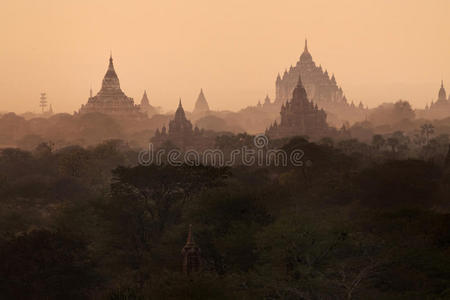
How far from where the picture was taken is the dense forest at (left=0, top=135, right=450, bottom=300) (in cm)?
3534

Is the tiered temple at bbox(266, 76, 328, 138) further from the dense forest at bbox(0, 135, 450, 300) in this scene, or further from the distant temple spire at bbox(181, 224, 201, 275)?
the distant temple spire at bbox(181, 224, 201, 275)

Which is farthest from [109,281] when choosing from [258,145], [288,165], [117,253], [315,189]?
[258,145]

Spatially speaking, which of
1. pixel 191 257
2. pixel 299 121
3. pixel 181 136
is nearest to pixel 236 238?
pixel 191 257

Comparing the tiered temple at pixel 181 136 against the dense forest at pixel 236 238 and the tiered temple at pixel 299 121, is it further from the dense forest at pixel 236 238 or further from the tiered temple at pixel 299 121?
the dense forest at pixel 236 238

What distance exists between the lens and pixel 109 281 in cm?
4444

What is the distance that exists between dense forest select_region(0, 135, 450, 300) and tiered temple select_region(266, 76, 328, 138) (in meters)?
74.0

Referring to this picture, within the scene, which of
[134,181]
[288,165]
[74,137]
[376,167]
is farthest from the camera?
[74,137]

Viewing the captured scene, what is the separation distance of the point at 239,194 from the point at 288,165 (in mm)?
32848

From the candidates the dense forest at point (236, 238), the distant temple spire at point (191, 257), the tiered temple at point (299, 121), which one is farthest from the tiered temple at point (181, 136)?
the distant temple spire at point (191, 257)

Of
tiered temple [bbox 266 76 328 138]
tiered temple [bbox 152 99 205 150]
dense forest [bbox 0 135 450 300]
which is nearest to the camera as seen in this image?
dense forest [bbox 0 135 450 300]

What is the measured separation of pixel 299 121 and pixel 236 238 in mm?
108772

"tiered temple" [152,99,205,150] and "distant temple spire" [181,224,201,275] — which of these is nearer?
"distant temple spire" [181,224,201,275]

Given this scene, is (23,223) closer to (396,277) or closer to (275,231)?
(275,231)

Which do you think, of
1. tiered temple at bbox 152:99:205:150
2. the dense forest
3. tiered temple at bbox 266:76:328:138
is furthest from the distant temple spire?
tiered temple at bbox 266:76:328:138
